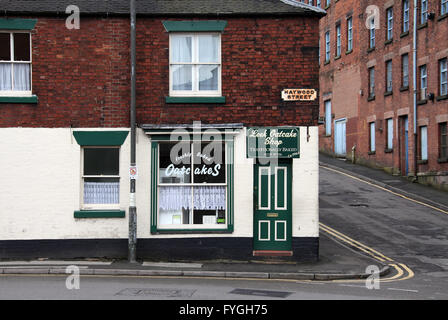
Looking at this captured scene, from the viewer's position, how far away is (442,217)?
2442 cm

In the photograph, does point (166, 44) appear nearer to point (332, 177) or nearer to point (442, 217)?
point (442, 217)

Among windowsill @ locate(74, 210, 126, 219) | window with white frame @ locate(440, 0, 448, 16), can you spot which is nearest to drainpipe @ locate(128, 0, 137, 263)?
windowsill @ locate(74, 210, 126, 219)

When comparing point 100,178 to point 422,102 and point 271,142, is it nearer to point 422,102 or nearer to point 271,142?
point 271,142

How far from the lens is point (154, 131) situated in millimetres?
15852

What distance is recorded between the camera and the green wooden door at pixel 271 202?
1606 centimetres

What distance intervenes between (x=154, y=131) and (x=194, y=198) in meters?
2.00

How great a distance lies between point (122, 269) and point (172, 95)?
15.3 feet

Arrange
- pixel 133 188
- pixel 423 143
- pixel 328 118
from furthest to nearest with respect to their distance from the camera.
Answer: pixel 328 118, pixel 423 143, pixel 133 188

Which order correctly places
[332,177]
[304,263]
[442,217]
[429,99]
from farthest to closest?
[332,177]
[429,99]
[442,217]
[304,263]

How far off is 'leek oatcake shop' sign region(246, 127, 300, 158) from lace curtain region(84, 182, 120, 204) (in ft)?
11.4

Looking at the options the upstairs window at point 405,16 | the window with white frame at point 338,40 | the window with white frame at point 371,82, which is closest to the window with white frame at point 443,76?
the upstairs window at point 405,16

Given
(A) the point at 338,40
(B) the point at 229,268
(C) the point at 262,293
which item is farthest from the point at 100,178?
(A) the point at 338,40

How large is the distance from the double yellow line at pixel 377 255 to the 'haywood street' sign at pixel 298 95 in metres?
4.76
